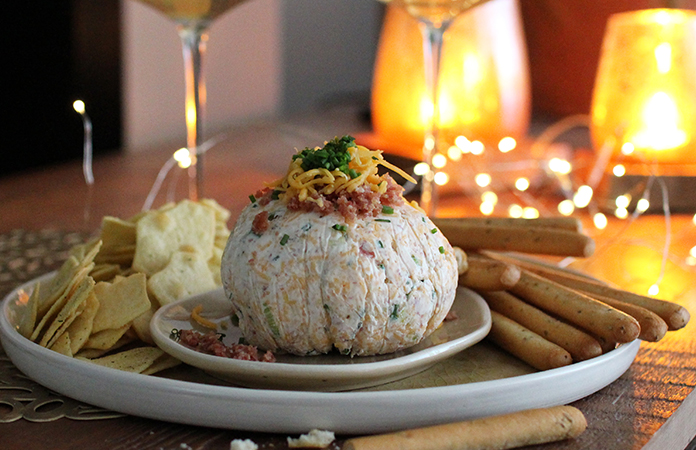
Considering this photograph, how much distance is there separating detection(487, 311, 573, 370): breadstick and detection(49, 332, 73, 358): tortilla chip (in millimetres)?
526

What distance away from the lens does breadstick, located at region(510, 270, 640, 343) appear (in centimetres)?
87

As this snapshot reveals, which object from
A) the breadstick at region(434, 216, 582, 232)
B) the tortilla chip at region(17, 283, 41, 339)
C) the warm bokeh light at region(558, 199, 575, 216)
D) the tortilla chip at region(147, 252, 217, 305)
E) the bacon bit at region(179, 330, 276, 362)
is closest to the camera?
the bacon bit at region(179, 330, 276, 362)

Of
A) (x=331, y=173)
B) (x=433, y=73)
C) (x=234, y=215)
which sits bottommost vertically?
(x=234, y=215)

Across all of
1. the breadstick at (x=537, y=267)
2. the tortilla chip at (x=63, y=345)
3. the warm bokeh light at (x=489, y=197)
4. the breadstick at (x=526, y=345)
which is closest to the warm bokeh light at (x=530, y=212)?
the warm bokeh light at (x=489, y=197)

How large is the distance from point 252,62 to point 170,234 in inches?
115

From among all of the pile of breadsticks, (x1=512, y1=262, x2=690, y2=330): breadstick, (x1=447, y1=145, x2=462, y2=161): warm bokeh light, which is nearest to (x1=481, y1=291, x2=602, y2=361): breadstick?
the pile of breadsticks

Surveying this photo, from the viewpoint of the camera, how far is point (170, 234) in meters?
1.17

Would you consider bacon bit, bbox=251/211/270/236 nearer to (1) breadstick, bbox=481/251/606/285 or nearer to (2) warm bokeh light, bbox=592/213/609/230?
(1) breadstick, bbox=481/251/606/285

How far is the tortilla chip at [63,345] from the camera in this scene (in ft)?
2.95

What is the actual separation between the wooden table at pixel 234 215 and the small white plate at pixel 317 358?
0.21 ft

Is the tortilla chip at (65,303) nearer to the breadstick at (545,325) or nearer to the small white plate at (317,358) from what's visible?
the small white plate at (317,358)

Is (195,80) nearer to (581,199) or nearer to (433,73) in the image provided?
(433,73)

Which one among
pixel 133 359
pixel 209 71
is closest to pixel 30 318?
pixel 133 359

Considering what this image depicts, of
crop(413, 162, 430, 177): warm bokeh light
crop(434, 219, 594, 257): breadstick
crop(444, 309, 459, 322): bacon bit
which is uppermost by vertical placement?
crop(413, 162, 430, 177): warm bokeh light
